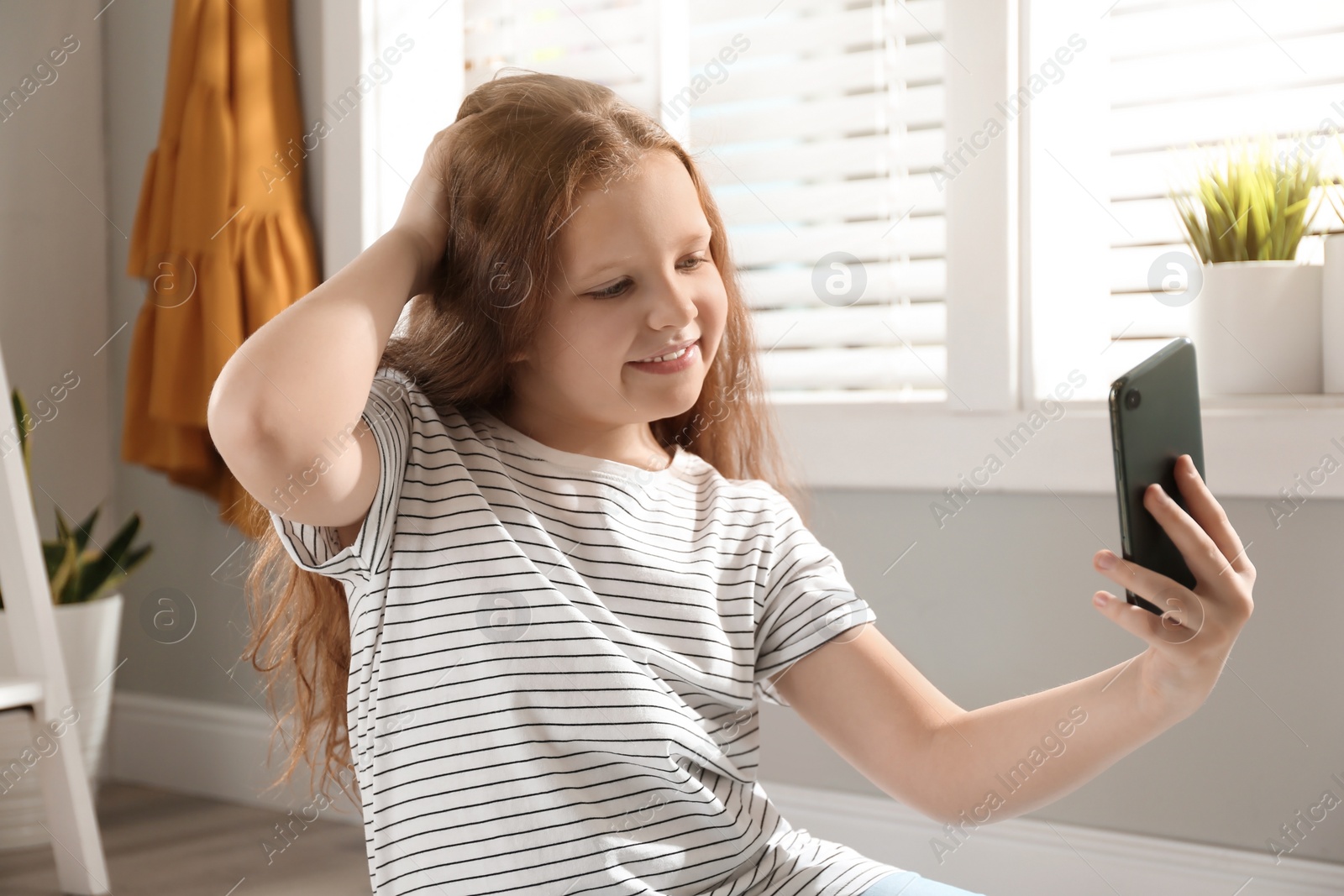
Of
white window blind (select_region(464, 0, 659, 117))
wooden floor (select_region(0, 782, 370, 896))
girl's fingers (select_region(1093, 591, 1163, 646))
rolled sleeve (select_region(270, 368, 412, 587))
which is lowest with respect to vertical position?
wooden floor (select_region(0, 782, 370, 896))

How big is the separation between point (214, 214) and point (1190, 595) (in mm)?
1469

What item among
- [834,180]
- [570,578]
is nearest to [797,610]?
[570,578]

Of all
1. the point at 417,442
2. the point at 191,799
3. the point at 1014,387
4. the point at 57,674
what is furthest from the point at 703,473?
the point at 191,799

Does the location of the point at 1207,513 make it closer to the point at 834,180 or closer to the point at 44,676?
the point at 834,180

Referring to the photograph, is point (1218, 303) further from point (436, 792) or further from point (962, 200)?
point (436, 792)

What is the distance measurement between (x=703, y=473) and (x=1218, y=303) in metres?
0.63

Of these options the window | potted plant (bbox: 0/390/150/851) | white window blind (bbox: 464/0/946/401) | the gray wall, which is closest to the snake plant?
potted plant (bbox: 0/390/150/851)

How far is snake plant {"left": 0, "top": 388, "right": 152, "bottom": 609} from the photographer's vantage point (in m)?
1.65

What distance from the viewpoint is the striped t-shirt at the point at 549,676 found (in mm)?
742

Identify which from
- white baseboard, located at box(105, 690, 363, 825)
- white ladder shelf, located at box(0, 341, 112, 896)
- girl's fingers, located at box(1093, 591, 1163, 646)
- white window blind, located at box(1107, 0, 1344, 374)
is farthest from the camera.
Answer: white baseboard, located at box(105, 690, 363, 825)

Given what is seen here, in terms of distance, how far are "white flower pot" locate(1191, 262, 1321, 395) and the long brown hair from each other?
540mm

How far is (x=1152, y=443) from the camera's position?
69 centimetres

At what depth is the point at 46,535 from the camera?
190 centimetres

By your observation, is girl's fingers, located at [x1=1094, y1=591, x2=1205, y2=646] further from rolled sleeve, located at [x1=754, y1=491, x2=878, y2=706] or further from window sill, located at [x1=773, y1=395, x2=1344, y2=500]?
window sill, located at [x1=773, y1=395, x2=1344, y2=500]
